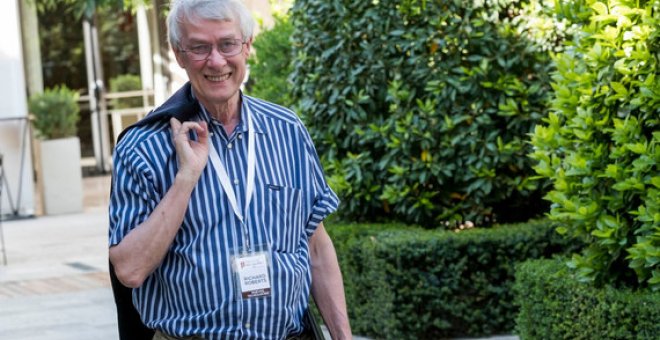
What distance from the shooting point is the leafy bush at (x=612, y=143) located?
4.88m

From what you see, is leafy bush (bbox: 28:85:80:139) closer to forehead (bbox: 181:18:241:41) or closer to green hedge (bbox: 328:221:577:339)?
green hedge (bbox: 328:221:577:339)

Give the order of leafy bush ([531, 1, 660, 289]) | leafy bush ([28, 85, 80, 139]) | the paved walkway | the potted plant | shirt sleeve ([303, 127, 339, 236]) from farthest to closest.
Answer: the potted plant
leafy bush ([28, 85, 80, 139])
the paved walkway
leafy bush ([531, 1, 660, 289])
shirt sleeve ([303, 127, 339, 236])

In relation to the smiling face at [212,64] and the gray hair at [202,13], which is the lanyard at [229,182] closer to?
the smiling face at [212,64]

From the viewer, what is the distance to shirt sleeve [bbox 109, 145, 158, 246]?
2984 mm

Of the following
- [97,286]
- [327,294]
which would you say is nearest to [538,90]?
[327,294]

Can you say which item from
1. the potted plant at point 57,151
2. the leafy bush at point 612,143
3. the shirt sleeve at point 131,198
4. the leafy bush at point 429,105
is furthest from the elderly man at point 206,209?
the potted plant at point 57,151

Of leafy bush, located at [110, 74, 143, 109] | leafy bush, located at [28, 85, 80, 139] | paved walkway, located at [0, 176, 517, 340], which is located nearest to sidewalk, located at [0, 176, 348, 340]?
paved walkway, located at [0, 176, 517, 340]

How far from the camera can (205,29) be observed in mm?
3043

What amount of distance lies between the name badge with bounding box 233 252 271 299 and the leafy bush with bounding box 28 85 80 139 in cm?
1343

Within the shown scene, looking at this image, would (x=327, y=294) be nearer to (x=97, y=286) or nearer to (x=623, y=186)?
(x=623, y=186)

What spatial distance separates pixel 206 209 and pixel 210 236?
0.07 m

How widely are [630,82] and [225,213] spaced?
2543 mm

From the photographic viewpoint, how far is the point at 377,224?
7543 mm

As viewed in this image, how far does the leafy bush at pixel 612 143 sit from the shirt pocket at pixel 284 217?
200cm
